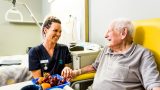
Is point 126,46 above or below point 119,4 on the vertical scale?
below

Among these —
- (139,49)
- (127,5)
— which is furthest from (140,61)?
(127,5)

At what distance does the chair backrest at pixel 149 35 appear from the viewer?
3.98 ft

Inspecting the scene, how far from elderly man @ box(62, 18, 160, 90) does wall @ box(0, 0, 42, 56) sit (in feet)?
7.72

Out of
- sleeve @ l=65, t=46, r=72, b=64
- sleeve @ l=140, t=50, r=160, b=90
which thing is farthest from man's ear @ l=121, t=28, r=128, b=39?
sleeve @ l=65, t=46, r=72, b=64

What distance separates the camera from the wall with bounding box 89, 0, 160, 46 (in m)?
1.48

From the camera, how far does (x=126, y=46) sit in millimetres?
1383

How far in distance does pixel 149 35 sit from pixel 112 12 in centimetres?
68

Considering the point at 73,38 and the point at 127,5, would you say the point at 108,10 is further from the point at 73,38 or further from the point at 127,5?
the point at 73,38

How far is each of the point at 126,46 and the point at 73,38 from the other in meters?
1.11

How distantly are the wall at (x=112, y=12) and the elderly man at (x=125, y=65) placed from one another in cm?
27

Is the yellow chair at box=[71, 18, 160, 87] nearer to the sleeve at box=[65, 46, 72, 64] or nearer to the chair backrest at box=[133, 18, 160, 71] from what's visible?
the chair backrest at box=[133, 18, 160, 71]

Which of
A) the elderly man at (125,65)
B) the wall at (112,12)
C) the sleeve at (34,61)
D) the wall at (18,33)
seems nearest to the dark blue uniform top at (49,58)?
the sleeve at (34,61)

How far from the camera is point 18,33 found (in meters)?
3.49

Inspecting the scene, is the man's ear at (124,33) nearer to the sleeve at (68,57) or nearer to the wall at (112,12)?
the wall at (112,12)
